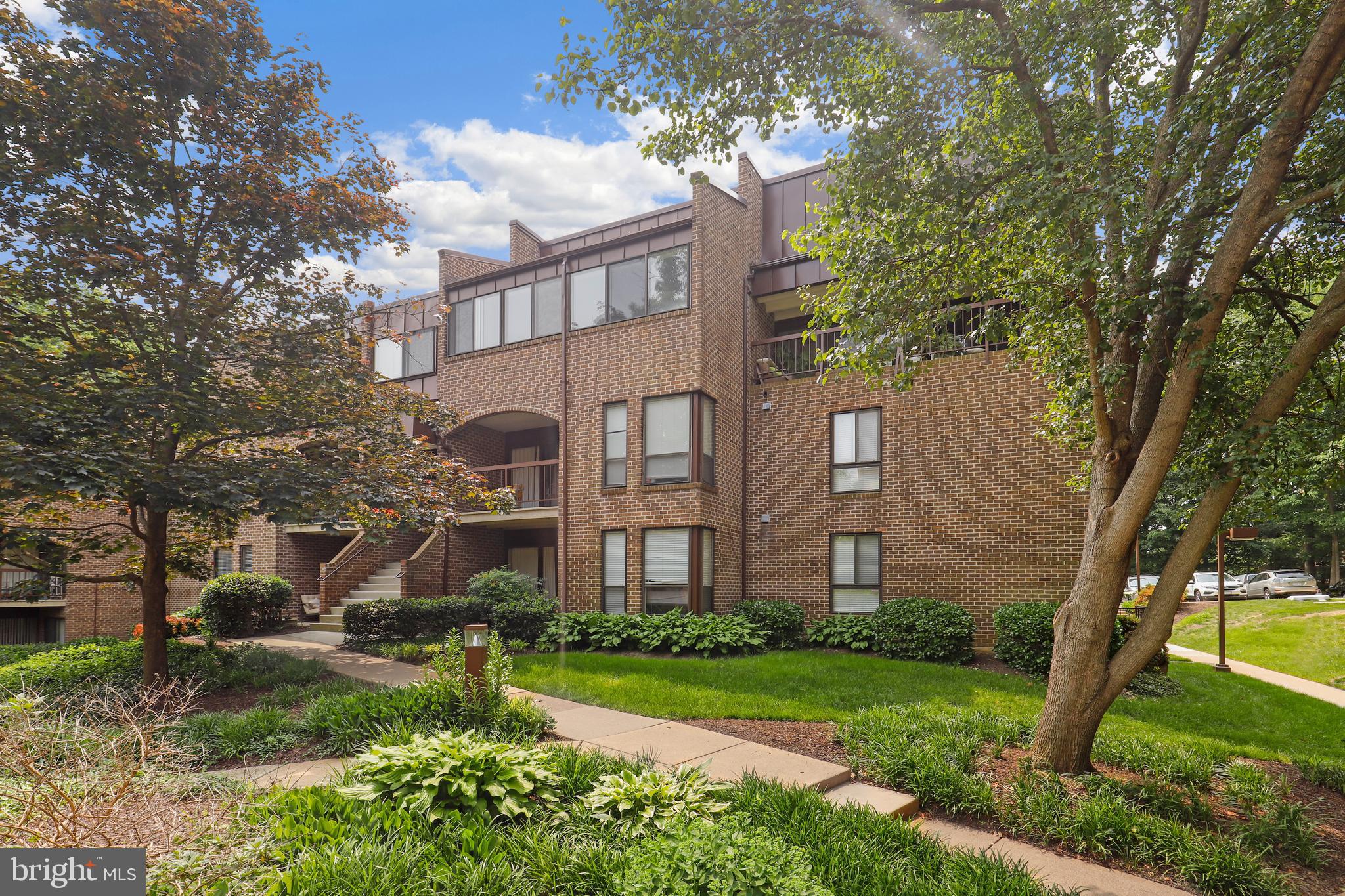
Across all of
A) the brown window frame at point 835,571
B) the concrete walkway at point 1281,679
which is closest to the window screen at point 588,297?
the brown window frame at point 835,571

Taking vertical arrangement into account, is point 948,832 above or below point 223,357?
below

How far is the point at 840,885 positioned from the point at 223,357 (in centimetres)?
943

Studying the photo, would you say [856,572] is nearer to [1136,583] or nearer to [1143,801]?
[1143,801]

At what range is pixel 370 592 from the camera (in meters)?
18.2

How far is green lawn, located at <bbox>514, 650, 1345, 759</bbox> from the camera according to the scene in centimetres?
826

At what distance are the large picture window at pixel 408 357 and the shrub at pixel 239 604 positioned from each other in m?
5.81

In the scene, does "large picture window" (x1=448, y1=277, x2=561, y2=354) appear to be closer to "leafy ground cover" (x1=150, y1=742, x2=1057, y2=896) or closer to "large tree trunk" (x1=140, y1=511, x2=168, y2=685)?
"large tree trunk" (x1=140, y1=511, x2=168, y2=685)

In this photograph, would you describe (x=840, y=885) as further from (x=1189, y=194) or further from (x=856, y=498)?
(x=856, y=498)

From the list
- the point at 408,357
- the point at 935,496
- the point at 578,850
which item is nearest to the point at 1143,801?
the point at 578,850

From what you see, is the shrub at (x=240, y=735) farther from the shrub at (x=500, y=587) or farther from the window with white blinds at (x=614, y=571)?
the window with white blinds at (x=614, y=571)

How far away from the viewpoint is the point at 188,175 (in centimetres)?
923

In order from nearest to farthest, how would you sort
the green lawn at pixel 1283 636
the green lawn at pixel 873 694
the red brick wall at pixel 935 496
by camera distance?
the green lawn at pixel 873 694 < the red brick wall at pixel 935 496 < the green lawn at pixel 1283 636

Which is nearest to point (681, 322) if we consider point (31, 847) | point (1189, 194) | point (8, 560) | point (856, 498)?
point (856, 498)

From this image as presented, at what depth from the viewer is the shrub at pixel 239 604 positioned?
16625mm
